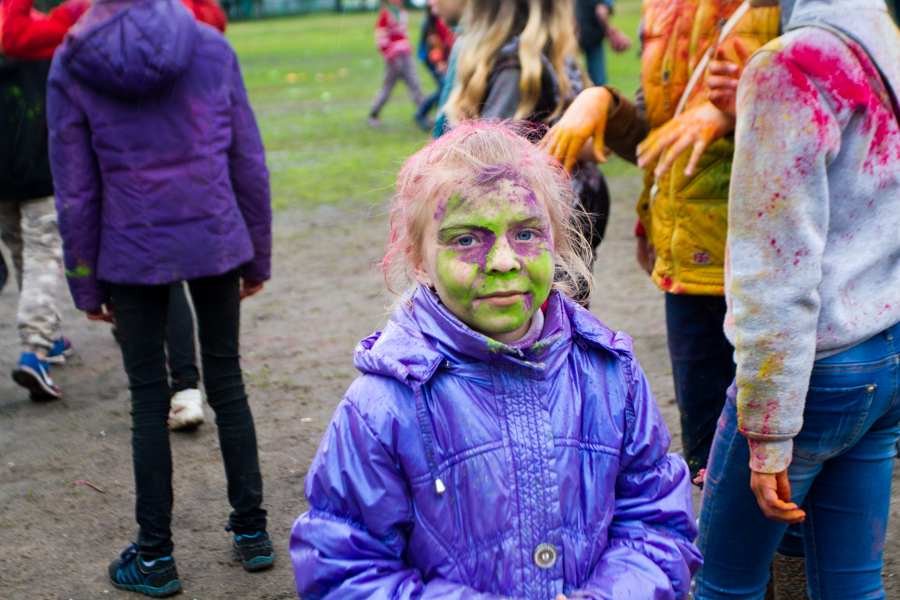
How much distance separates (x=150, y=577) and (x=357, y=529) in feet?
5.76

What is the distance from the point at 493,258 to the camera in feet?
5.53

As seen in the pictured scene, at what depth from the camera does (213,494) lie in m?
3.74

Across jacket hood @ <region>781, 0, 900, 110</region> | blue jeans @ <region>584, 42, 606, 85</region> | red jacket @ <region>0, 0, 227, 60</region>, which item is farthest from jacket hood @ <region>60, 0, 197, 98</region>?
blue jeans @ <region>584, 42, 606, 85</region>

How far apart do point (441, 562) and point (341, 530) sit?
0.66 feet

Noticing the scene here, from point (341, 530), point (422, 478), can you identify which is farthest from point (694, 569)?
point (341, 530)

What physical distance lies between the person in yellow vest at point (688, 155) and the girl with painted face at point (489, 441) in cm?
81

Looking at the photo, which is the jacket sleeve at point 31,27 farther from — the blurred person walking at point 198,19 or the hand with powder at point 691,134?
the hand with powder at point 691,134

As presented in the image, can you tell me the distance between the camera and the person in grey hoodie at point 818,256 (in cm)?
179

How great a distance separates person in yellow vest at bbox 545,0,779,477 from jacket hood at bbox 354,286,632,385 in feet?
2.66

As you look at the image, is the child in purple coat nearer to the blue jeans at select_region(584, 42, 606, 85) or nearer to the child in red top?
the blue jeans at select_region(584, 42, 606, 85)

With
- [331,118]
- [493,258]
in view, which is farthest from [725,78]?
[331,118]

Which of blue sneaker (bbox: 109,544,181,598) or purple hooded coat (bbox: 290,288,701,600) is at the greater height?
purple hooded coat (bbox: 290,288,701,600)

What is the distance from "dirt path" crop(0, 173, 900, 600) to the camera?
10.5 feet

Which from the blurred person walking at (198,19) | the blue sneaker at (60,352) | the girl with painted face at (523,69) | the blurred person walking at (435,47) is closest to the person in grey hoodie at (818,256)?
the girl with painted face at (523,69)
